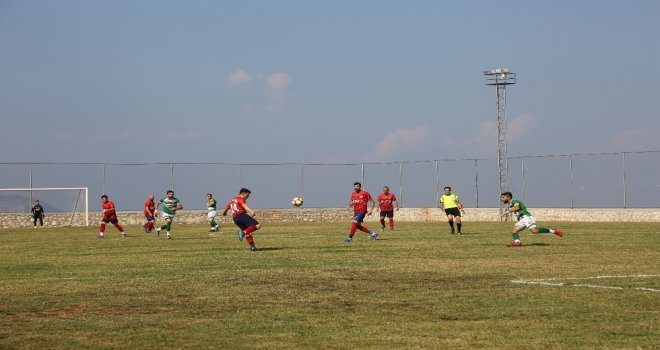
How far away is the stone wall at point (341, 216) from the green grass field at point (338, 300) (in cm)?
2856

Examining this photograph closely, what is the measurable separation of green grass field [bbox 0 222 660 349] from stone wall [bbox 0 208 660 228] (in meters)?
28.6

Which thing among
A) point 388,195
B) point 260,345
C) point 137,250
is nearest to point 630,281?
point 260,345

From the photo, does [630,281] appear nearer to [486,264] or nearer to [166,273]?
[486,264]

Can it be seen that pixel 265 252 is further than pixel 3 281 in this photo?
Yes

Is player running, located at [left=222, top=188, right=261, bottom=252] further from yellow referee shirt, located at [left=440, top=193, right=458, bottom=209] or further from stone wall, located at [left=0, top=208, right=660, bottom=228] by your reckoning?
stone wall, located at [left=0, top=208, right=660, bottom=228]

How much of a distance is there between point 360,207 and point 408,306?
1925cm

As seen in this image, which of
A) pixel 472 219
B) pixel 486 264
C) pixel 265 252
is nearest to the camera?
pixel 486 264

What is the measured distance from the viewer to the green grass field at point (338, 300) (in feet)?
34.9

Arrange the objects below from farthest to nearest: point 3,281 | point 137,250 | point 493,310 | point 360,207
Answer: point 360,207, point 137,250, point 3,281, point 493,310

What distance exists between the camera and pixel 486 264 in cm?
2064

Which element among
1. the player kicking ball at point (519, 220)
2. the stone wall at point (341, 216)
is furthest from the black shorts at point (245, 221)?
the stone wall at point (341, 216)

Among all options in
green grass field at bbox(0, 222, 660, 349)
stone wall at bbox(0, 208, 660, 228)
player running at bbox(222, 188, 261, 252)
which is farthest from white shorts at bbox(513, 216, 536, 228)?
stone wall at bbox(0, 208, 660, 228)

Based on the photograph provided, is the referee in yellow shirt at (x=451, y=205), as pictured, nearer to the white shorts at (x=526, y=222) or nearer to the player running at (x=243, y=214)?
the white shorts at (x=526, y=222)

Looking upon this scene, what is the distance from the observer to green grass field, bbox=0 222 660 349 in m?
Result: 10.6
